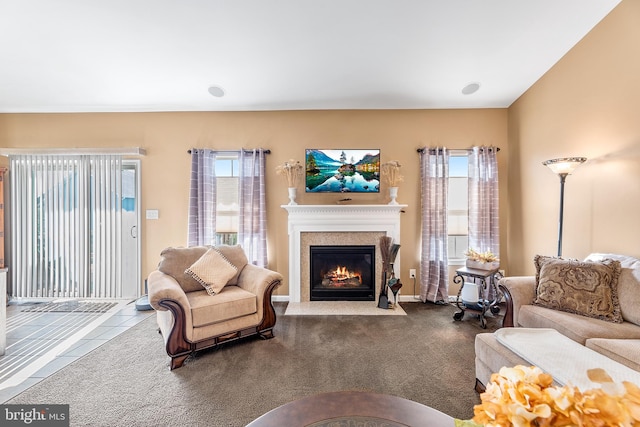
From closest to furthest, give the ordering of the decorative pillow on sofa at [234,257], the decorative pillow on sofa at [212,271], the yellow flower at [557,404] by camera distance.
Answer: the yellow flower at [557,404]
the decorative pillow on sofa at [212,271]
the decorative pillow on sofa at [234,257]

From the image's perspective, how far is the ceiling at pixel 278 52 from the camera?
238 centimetres

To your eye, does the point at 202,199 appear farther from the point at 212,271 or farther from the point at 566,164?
the point at 566,164

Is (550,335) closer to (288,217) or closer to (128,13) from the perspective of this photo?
(288,217)

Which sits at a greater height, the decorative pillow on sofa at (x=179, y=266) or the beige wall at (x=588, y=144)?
the beige wall at (x=588, y=144)

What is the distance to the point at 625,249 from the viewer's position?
2.25m

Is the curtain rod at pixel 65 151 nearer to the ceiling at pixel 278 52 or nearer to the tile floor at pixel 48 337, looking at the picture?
the ceiling at pixel 278 52

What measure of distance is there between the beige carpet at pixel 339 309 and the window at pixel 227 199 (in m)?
1.35

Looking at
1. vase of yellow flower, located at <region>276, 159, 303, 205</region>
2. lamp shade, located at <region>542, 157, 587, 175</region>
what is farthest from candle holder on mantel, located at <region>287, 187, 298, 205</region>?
lamp shade, located at <region>542, 157, 587, 175</region>

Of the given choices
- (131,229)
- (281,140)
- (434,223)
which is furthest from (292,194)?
(131,229)

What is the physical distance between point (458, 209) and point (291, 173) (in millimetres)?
2504

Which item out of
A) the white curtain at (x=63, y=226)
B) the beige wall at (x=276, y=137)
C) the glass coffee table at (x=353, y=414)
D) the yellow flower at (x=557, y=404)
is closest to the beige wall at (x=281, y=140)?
the beige wall at (x=276, y=137)

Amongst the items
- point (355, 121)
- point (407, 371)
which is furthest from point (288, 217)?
point (407, 371)

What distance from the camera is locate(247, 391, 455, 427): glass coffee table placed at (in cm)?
103

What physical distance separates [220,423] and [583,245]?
3579mm
